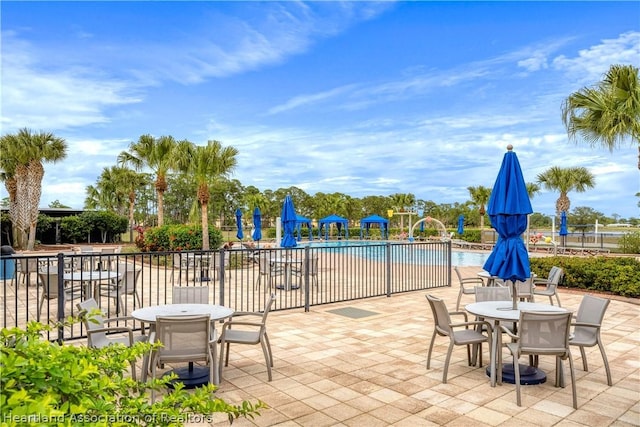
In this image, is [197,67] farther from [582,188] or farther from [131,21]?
[582,188]

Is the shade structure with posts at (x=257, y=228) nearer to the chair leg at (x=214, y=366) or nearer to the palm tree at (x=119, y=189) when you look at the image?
the chair leg at (x=214, y=366)

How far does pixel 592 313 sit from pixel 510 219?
4.27 feet

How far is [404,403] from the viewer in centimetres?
398

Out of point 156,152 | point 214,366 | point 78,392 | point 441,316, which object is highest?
point 156,152

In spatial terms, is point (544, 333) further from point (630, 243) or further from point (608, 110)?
point (630, 243)

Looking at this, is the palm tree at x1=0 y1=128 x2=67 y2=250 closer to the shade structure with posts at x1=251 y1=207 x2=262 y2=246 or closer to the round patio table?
the shade structure with posts at x1=251 y1=207 x2=262 y2=246

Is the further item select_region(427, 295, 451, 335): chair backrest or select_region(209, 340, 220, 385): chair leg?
select_region(427, 295, 451, 335): chair backrest

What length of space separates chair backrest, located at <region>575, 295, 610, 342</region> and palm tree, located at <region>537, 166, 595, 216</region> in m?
27.3

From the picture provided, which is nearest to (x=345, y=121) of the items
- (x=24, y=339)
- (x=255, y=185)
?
(x=24, y=339)

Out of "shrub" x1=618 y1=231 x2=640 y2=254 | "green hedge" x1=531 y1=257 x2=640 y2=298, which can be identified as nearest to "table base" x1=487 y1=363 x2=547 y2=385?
"green hedge" x1=531 y1=257 x2=640 y2=298

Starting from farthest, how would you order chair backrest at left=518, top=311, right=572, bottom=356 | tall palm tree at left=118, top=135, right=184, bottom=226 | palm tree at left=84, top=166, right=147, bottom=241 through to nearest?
palm tree at left=84, top=166, right=147, bottom=241, tall palm tree at left=118, top=135, right=184, bottom=226, chair backrest at left=518, top=311, right=572, bottom=356

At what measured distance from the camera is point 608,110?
381 inches

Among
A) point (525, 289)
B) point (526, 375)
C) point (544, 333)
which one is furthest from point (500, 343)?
point (525, 289)

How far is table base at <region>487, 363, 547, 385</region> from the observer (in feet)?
14.7
